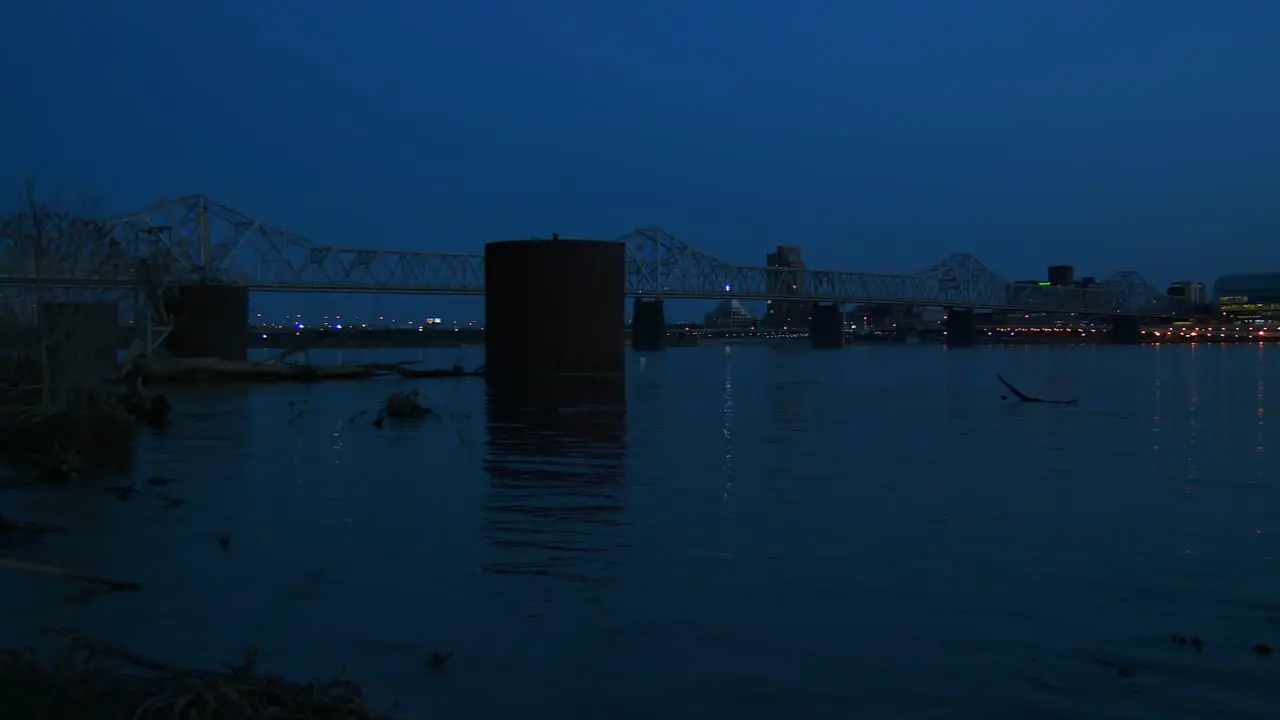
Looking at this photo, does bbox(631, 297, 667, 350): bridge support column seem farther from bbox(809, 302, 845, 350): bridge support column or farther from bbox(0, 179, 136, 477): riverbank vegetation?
bbox(0, 179, 136, 477): riverbank vegetation

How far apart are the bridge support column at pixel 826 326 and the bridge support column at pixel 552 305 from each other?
9900 cm

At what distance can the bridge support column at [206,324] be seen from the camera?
5181 cm

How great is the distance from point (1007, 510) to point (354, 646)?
7638 mm

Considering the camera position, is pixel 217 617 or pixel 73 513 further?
pixel 73 513

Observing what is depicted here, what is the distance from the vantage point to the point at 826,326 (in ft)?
454

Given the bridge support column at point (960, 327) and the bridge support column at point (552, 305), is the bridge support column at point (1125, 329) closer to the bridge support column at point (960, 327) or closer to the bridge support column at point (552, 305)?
the bridge support column at point (960, 327)

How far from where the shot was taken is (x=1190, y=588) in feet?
29.9

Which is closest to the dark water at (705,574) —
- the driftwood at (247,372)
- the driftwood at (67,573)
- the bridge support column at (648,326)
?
the driftwood at (67,573)

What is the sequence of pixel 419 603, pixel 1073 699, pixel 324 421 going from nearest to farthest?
pixel 1073 699
pixel 419 603
pixel 324 421

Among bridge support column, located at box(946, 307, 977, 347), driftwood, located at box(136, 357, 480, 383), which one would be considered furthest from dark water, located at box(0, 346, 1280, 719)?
bridge support column, located at box(946, 307, 977, 347)

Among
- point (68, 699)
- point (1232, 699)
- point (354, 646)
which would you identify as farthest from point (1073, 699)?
point (68, 699)

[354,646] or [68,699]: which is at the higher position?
[68,699]

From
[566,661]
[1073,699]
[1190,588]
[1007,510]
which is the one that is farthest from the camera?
[1007,510]

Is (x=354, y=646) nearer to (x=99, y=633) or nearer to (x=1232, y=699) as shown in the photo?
(x=99, y=633)
